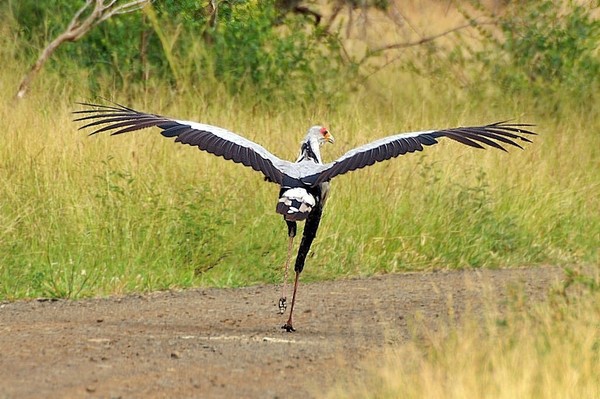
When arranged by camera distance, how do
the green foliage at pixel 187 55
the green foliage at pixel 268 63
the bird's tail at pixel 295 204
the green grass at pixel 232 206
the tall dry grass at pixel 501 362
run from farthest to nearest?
the green foliage at pixel 268 63 < the green foliage at pixel 187 55 < the green grass at pixel 232 206 < the bird's tail at pixel 295 204 < the tall dry grass at pixel 501 362

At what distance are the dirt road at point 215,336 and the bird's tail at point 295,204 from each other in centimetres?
63

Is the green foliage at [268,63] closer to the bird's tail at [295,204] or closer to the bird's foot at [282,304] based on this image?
the bird's foot at [282,304]

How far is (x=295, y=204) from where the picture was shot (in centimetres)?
708

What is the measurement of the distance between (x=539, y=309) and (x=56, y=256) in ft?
10.8

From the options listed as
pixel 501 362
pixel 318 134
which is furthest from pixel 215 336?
pixel 501 362

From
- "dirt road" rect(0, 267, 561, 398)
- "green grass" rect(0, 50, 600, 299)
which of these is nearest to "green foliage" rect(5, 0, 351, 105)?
"green grass" rect(0, 50, 600, 299)

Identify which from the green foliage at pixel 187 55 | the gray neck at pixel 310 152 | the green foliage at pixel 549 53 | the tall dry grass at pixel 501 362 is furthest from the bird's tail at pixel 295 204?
the green foliage at pixel 549 53

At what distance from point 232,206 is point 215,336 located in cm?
284

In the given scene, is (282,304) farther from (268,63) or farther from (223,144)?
(268,63)

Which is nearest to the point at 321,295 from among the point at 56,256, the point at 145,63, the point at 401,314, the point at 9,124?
the point at 401,314

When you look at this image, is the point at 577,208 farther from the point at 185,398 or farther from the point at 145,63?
the point at 185,398

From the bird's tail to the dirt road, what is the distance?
63 centimetres

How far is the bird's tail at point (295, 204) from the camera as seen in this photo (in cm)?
704

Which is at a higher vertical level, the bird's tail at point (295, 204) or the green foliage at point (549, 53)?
the green foliage at point (549, 53)
